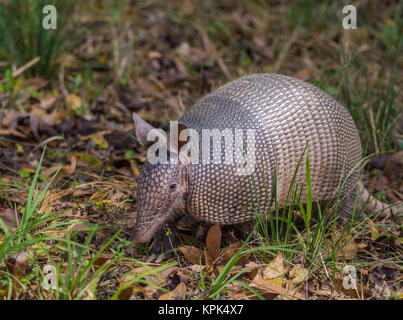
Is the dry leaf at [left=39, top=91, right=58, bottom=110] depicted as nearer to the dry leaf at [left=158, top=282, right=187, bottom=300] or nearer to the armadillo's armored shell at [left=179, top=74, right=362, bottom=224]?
the armadillo's armored shell at [left=179, top=74, right=362, bottom=224]

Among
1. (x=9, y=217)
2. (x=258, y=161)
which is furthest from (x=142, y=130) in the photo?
(x=9, y=217)

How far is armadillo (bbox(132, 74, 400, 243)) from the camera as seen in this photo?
3.92 metres

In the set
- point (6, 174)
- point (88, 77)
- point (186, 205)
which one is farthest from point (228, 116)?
point (88, 77)

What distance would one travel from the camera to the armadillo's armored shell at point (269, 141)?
404 centimetres

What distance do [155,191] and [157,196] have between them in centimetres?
5

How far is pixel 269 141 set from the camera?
164 inches

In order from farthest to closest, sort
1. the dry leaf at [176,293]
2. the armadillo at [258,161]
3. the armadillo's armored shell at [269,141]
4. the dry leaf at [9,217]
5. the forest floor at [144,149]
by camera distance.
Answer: the dry leaf at [9,217] → the armadillo's armored shell at [269,141] → the armadillo at [258,161] → the forest floor at [144,149] → the dry leaf at [176,293]

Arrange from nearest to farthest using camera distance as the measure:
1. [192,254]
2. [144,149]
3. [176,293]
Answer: [176,293] < [192,254] < [144,149]

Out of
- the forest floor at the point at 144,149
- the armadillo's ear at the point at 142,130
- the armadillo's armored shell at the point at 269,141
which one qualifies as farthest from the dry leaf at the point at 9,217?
the armadillo's armored shell at the point at 269,141

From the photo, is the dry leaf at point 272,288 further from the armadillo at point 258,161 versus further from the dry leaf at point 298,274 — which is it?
the armadillo at point 258,161

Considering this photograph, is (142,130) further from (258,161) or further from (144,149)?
(144,149)

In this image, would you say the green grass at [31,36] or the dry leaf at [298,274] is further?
the green grass at [31,36]

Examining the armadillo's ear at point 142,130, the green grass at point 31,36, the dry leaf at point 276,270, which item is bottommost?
the dry leaf at point 276,270

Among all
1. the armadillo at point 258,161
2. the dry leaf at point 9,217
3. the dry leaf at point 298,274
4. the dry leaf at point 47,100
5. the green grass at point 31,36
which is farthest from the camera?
the dry leaf at point 47,100
